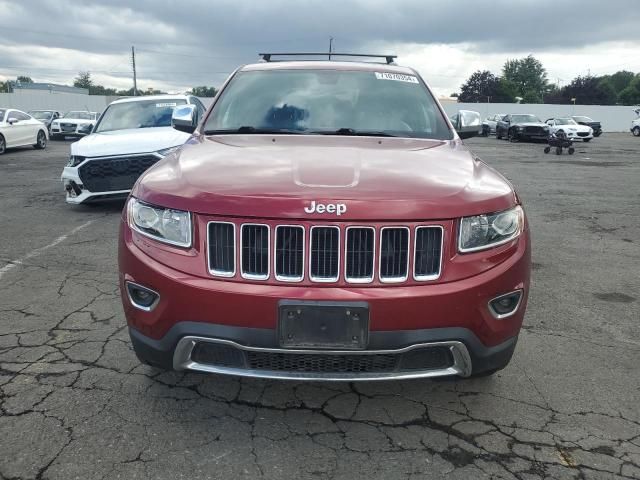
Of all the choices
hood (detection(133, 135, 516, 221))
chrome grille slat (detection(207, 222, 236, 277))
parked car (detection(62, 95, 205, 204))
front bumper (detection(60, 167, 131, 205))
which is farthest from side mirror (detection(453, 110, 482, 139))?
front bumper (detection(60, 167, 131, 205))

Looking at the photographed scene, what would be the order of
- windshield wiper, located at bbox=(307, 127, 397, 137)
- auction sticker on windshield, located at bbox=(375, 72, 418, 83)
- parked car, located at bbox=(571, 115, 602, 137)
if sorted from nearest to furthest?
windshield wiper, located at bbox=(307, 127, 397, 137), auction sticker on windshield, located at bbox=(375, 72, 418, 83), parked car, located at bbox=(571, 115, 602, 137)

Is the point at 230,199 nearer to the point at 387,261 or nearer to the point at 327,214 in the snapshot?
the point at 327,214

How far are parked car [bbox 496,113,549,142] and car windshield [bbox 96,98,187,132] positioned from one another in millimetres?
24331

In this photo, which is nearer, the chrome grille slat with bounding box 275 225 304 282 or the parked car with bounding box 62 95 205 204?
the chrome grille slat with bounding box 275 225 304 282

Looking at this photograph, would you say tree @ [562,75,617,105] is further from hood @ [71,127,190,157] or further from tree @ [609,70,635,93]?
hood @ [71,127,190,157]

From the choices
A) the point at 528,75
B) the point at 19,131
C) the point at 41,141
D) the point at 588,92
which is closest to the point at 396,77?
the point at 19,131

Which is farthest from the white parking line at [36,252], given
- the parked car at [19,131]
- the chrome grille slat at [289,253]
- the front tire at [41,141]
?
the front tire at [41,141]

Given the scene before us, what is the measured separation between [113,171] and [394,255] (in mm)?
6279

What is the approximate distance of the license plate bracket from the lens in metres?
2.23

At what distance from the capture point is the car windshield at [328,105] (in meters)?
3.62

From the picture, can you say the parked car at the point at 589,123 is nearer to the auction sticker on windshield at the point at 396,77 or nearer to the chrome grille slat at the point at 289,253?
the auction sticker on windshield at the point at 396,77

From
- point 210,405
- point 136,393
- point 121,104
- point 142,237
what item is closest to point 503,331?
point 210,405

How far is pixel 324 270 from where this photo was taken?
90.3 inches

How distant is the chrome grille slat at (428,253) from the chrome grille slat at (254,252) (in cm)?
63
